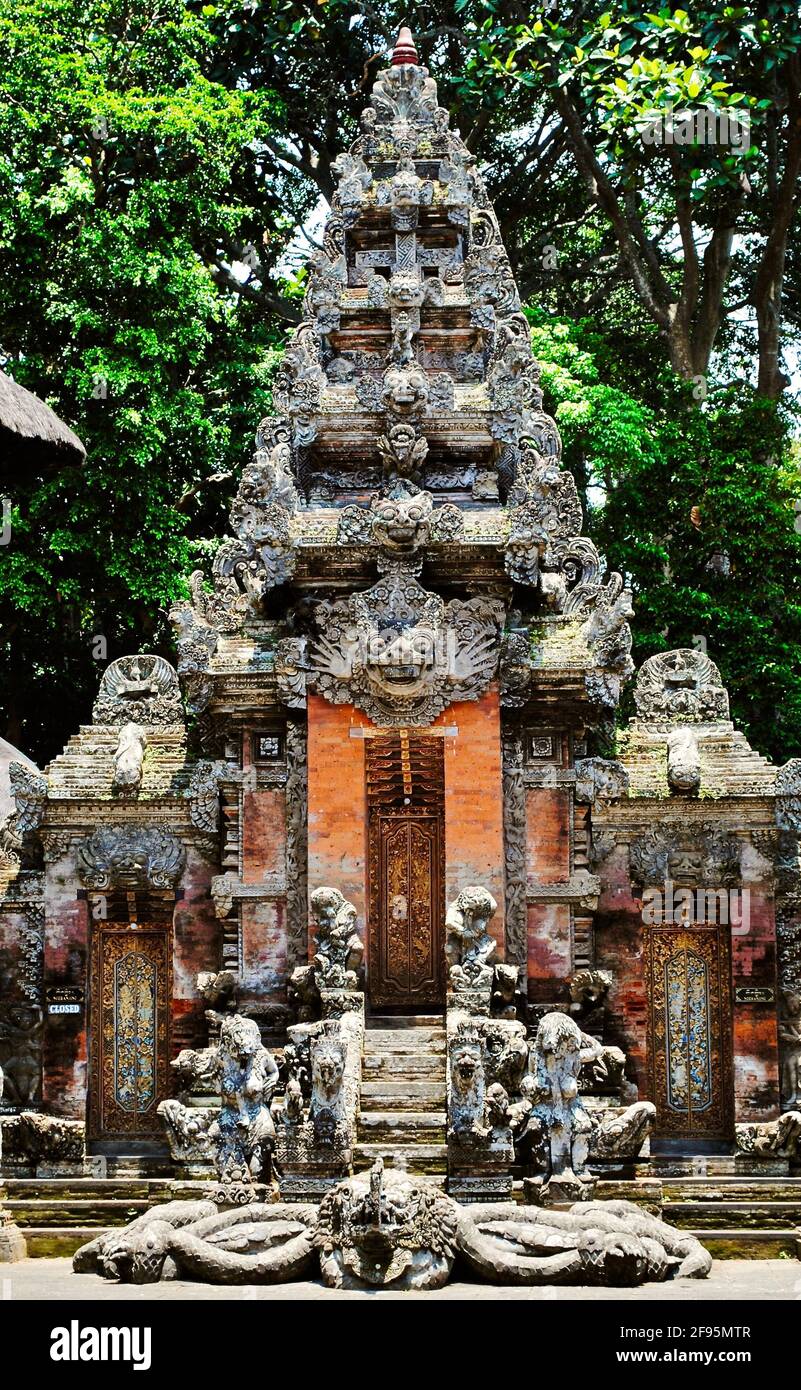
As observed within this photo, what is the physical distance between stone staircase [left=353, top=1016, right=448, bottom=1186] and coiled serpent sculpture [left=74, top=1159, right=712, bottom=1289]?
1.54 metres

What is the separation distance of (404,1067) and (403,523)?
4.51 m

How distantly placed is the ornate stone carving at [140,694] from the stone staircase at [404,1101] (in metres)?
4.14

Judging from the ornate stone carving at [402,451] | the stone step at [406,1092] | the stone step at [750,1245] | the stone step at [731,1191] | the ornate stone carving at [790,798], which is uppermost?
the ornate stone carving at [402,451]

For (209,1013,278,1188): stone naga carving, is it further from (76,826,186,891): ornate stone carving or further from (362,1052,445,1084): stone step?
(76,826,186,891): ornate stone carving

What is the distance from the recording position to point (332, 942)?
17.2 m

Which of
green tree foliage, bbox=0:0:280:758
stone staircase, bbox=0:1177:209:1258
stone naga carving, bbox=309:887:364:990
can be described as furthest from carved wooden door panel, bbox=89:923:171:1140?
green tree foliage, bbox=0:0:280:758

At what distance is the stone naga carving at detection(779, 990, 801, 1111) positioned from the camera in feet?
61.4

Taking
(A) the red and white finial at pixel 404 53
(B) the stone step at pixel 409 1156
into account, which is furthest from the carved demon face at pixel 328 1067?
(A) the red and white finial at pixel 404 53

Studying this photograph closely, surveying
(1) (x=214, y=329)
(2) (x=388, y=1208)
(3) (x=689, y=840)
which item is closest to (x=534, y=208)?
(1) (x=214, y=329)

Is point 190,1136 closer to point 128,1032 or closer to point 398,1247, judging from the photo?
point 128,1032

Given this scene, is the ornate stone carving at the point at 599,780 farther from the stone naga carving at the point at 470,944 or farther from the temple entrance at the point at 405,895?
the stone naga carving at the point at 470,944

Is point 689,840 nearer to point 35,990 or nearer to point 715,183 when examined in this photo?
point 35,990

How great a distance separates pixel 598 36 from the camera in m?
25.3

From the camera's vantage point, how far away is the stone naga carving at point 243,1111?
15.9 meters
